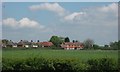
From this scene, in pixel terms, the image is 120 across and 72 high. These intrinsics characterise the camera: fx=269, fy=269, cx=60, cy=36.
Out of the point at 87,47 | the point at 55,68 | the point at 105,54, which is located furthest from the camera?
the point at 87,47

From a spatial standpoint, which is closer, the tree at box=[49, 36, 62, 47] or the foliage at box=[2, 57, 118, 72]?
the foliage at box=[2, 57, 118, 72]

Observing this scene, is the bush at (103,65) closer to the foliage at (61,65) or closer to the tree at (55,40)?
the foliage at (61,65)

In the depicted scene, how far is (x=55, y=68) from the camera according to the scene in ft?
31.8

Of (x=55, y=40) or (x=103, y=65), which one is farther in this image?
(x=55, y=40)

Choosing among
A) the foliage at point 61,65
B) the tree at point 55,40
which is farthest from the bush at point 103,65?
the tree at point 55,40

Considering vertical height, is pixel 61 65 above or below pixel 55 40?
below

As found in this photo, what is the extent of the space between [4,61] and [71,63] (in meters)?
2.46

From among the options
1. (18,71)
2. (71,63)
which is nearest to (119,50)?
(71,63)

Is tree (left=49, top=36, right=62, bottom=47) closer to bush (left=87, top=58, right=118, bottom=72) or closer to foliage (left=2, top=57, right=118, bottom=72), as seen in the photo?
foliage (left=2, top=57, right=118, bottom=72)

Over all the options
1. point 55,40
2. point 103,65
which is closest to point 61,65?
point 103,65

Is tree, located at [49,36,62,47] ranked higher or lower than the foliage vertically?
higher

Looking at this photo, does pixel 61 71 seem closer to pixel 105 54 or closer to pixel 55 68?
pixel 55 68

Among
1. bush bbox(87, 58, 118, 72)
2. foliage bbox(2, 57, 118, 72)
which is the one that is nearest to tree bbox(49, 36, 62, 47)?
foliage bbox(2, 57, 118, 72)

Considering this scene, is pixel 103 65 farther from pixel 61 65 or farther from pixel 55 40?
pixel 55 40
